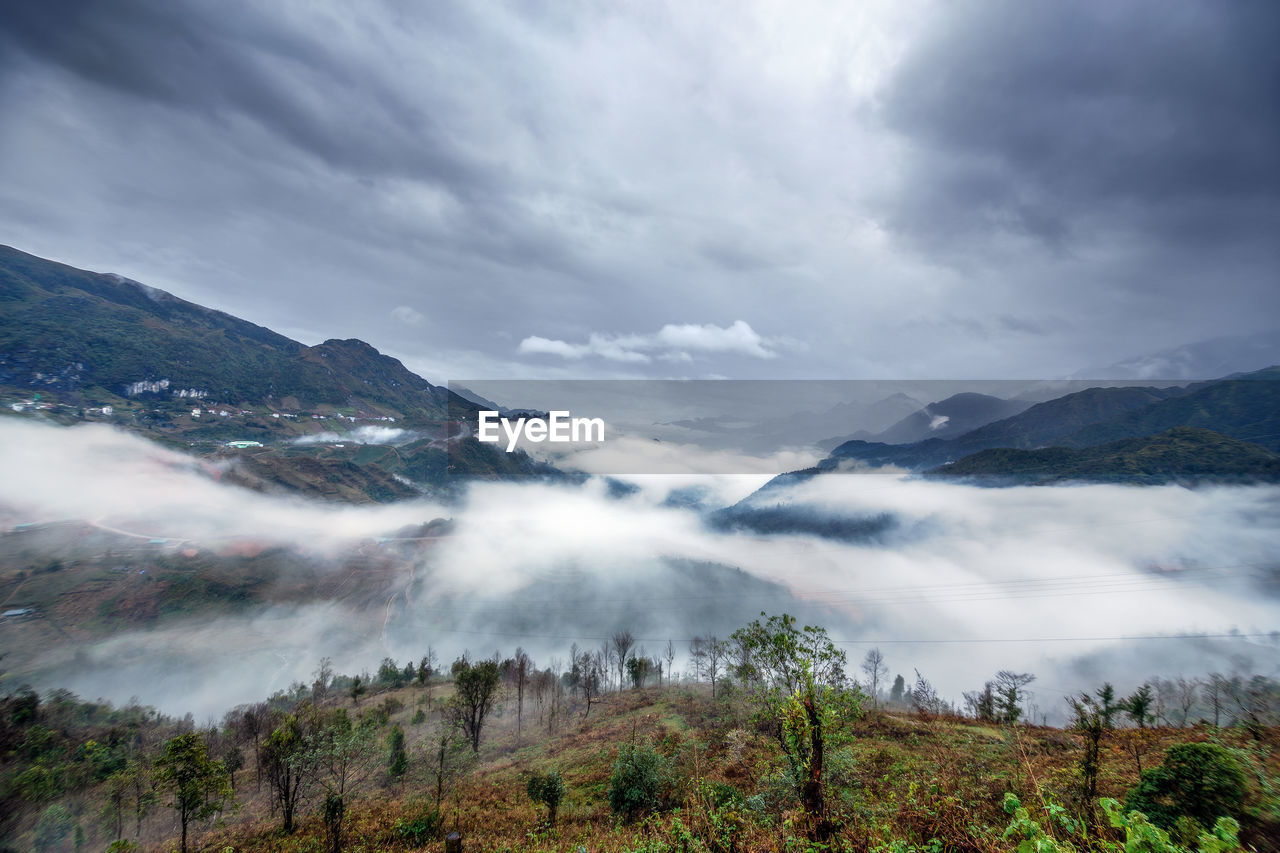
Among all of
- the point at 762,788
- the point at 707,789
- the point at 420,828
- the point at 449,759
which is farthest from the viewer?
the point at 449,759

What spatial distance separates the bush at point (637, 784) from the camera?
1170 inches

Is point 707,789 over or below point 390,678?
over

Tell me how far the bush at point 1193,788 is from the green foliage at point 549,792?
29805mm

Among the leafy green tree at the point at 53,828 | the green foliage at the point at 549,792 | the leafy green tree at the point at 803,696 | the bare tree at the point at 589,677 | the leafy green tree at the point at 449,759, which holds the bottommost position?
the bare tree at the point at 589,677

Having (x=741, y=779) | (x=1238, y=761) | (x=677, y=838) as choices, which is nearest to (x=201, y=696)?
(x=741, y=779)

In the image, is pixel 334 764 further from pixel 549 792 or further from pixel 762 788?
pixel 762 788

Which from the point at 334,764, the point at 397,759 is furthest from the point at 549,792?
the point at 397,759

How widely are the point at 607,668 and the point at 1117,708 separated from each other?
421 ft

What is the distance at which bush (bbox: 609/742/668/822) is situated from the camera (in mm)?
29719

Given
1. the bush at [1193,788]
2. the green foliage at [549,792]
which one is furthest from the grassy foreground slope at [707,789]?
the green foliage at [549,792]

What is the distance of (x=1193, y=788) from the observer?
15625 mm

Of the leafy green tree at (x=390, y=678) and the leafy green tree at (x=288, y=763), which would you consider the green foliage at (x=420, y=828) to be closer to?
the leafy green tree at (x=288, y=763)

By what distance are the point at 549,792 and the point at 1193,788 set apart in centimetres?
3239

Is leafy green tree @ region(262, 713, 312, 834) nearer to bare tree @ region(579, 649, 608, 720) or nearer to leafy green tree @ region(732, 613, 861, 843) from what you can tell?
leafy green tree @ region(732, 613, 861, 843)
